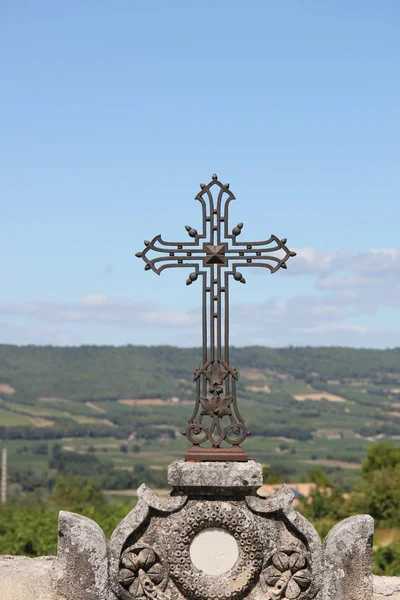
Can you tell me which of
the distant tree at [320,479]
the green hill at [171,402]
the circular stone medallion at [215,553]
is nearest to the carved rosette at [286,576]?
the circular stone medallion at [215,553]

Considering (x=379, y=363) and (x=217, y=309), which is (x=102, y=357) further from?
(x=217, y=309)

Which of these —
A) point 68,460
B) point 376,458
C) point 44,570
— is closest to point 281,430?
point 68,460

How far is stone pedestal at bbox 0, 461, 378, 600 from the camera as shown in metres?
9.81

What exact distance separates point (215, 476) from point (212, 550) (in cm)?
81

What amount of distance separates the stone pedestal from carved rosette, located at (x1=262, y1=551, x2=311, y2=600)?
0.03ft

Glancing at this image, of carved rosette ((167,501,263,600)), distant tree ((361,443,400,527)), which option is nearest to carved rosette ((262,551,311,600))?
carved rosette ((167,501,263,600))

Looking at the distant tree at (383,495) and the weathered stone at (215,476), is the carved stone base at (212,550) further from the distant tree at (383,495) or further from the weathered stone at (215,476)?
the distant tree at (383,495)

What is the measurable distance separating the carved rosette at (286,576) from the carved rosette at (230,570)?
6.7 inches

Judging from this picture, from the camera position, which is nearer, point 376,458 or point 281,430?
point 376,458

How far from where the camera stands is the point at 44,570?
12297 mm

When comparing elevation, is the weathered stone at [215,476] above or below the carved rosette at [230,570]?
above

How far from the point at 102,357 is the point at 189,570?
139 meters

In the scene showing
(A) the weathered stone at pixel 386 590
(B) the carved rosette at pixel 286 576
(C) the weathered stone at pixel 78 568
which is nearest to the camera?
(C) the weathered stone at pixel 78 568

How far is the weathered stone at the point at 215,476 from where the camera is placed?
985cm
